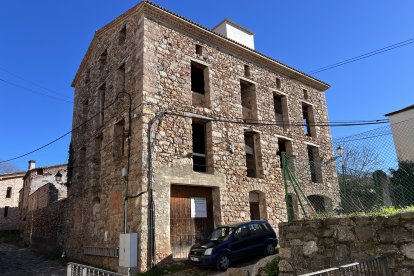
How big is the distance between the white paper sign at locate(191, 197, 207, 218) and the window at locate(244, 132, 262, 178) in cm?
325

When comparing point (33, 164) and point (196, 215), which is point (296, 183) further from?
point (33, 164)

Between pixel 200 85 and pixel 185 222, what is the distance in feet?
19.9

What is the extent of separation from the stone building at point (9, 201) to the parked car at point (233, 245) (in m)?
29.8

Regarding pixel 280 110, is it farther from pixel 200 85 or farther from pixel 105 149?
pixel 105 149

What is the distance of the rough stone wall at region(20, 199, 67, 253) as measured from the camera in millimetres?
17297

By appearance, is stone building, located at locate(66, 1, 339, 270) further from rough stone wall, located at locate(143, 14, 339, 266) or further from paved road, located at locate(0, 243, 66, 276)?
paved road, located at locate(0, 243, 66, 276)

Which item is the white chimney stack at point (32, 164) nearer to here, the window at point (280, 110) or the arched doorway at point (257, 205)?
the window at point (280, 110)

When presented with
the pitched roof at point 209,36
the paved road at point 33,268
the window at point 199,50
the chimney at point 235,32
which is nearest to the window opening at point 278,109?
the pitched roof at point 209,36

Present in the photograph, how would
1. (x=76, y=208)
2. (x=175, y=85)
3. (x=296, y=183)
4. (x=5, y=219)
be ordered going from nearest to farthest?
(x=296, y=183) < (x=175, y=85) < (x=76, y=208) < (x=5, y=219)

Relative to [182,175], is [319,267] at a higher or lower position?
lower

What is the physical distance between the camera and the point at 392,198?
5.93 metres

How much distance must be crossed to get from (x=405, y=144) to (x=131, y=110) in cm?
861

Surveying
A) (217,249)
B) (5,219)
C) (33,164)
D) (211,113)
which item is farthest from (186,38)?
(5,219)

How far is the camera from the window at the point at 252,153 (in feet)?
47.7
